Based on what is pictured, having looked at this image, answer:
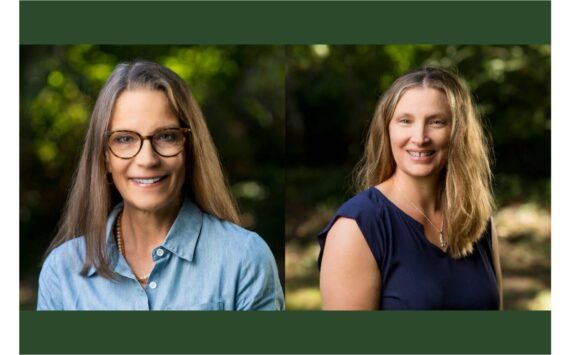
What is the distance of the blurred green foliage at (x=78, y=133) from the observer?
13.0 ft

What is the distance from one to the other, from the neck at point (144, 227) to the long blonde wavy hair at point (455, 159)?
2.80ft

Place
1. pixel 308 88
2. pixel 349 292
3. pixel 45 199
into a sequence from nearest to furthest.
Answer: pixel 349 292, pixel 45 199, pixel 308 88

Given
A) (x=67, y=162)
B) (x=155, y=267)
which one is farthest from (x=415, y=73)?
(x=67, y=162)

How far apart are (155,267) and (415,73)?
129 cm

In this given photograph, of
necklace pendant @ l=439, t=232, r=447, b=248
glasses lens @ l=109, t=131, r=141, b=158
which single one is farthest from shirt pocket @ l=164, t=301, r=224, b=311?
necklace pendant @ l=439, t=232, r=447, b=248

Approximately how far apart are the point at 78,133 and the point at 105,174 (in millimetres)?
1117

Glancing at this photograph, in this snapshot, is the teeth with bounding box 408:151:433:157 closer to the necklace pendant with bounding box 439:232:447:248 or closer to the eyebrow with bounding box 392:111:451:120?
the eyebrow with bounding box 392:111:451:120

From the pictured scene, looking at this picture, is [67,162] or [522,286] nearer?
[67,162]

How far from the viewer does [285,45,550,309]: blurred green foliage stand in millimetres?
4914

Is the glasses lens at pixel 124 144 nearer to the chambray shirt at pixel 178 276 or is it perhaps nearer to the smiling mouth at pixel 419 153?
the chambray shirt at pixel 178 276

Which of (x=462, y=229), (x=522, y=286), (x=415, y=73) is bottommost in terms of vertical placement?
(x=522, y=286)

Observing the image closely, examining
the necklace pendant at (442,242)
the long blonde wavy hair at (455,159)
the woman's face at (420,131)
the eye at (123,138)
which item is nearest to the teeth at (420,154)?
the woman's face at (420,131)

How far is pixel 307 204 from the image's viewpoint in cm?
548

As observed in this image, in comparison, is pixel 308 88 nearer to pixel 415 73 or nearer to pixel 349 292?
pixel 415 73
